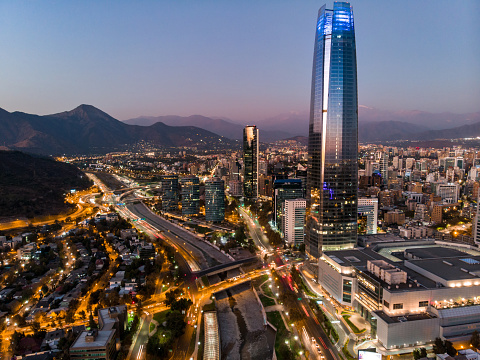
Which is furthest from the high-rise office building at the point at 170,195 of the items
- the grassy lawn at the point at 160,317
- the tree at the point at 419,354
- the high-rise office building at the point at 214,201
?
the tree at the point at 419,354

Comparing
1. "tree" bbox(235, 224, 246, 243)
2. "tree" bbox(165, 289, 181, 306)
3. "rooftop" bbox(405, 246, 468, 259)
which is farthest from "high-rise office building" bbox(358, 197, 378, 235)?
"tree" bbox(165, 289, 181, 306)

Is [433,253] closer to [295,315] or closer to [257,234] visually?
[295,315]

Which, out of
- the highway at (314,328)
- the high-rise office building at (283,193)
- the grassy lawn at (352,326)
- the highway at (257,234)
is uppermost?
the high-rise office building at (283,193)

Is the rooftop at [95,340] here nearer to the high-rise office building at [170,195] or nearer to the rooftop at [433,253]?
the rooftop at [433,253]

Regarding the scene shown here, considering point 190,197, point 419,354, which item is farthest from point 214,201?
point 419,354

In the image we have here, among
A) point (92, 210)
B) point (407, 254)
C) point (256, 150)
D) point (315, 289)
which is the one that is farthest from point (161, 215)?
point (407, 254)

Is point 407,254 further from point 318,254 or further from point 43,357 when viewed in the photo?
point 43,357
